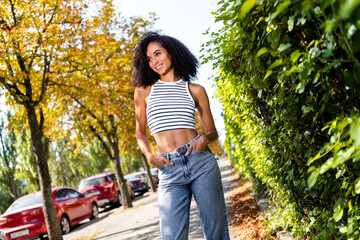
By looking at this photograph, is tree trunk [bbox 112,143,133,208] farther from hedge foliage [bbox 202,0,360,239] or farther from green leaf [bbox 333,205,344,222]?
green leaf [bbox 333,205,344,222]

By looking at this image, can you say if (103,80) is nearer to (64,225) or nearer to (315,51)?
(64,225)

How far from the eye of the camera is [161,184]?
250cm

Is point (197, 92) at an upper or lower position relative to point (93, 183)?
upper

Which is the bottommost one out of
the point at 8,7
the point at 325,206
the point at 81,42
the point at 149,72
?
the point at 325,206

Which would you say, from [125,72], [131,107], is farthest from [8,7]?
[131,107]

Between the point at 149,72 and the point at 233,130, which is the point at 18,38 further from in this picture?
the point at 149,72

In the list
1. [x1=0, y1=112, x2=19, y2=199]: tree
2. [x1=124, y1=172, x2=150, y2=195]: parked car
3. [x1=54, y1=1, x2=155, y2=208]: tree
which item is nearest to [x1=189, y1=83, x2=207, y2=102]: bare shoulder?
[x1=54, y1=1, x2=155, y2=208]: tree

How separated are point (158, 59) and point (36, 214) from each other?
9684 millimetres

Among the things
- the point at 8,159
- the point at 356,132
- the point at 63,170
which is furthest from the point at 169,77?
the point at 63,170

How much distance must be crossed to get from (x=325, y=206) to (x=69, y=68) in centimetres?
928

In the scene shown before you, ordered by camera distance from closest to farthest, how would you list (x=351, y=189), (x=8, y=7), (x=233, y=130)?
(x=351, y=189), (x=233, y=130), (x=8, y=7)

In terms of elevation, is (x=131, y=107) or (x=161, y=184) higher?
(x=131, y=107)

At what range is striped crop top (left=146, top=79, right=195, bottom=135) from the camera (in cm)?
256

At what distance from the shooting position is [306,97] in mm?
2115
